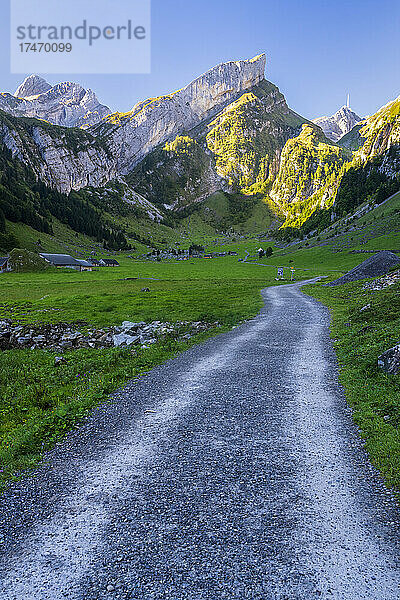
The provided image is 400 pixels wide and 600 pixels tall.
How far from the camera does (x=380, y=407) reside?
1098cm

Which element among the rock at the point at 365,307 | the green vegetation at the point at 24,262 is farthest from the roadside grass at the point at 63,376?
the green vegetation at the point at 24,262

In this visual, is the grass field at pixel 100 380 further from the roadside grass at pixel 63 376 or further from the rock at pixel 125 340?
the rock at pixel 125 340

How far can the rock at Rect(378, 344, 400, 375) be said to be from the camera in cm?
1327

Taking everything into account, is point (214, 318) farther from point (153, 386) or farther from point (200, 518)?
point (200, 518)

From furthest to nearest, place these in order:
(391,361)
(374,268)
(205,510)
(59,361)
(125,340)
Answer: (374,268), (125,340), (59,361), (391,361), (205,510)

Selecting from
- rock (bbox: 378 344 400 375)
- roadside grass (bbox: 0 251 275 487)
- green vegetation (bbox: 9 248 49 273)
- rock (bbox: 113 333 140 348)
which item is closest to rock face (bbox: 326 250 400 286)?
roadside grass (bbox: 0 251 275 487)

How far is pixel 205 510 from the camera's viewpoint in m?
6.73

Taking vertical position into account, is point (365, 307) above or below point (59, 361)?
above

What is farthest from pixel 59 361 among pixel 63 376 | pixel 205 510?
pixel 205 510

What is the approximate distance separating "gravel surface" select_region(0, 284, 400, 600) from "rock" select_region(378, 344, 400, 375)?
2.97m

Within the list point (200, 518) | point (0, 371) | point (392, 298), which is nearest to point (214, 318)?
point (392, 298)

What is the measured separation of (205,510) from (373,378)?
9.95 metres

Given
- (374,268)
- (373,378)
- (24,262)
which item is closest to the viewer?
(373,378)

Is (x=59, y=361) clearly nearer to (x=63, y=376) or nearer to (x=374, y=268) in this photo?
(x=63, y=376)
